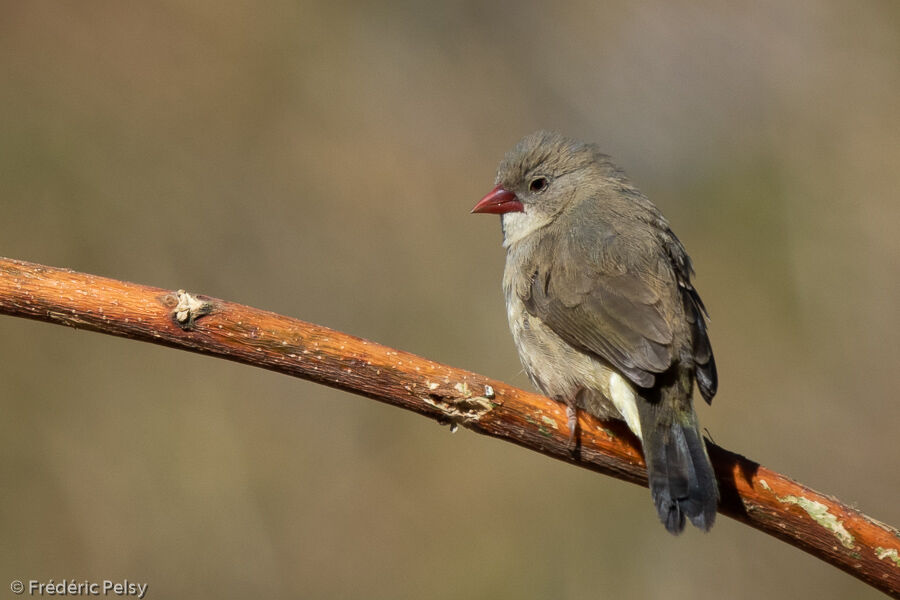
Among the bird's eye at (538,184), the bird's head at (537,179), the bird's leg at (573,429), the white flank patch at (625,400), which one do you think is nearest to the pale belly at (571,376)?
the white flank patch at (625,400)

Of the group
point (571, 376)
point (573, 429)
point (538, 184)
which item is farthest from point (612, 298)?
point (538, 184)

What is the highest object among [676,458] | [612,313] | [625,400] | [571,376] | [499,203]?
[499,203]

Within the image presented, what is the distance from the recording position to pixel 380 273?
6.41m

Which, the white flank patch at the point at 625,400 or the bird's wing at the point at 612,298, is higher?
the bird's wing at the point at 612,298

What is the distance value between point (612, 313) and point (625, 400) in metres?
0.36

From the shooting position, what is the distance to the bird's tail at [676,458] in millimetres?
3037

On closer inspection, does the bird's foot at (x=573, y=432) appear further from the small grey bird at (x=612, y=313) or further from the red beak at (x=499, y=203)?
the red beak at (x=499, y=203)

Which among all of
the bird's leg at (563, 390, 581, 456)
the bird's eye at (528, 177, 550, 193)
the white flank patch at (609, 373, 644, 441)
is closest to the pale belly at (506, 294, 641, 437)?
the white flank patch at (609, 373, 644, 441)

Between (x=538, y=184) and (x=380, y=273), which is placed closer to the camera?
(x=538, y=184)

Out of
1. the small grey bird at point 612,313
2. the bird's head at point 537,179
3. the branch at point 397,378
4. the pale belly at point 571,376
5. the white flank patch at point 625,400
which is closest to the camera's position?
the branch at point 397,378

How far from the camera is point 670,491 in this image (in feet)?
10.1

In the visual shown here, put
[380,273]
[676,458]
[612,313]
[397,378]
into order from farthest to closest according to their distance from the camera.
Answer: [380,273]
[612,313]
[676,458]
[397,378]

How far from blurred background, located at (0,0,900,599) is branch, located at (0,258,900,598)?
6.36ft

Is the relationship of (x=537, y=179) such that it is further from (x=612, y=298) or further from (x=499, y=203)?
(x=612, y=298)
